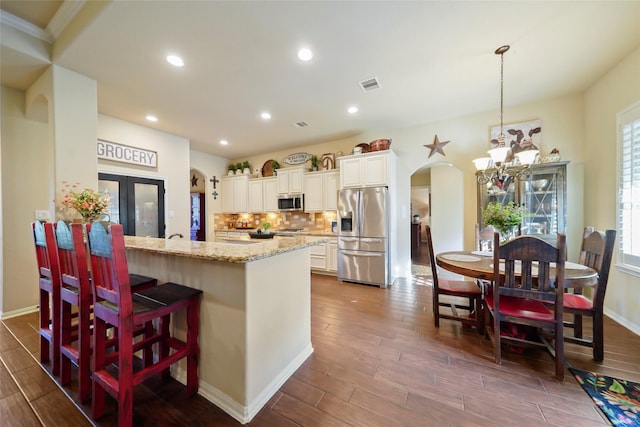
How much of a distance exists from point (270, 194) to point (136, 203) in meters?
2.61

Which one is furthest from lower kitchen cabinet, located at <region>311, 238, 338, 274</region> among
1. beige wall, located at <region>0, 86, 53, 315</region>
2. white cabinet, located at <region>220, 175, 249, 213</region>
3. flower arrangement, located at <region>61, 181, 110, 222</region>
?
beige wall, located at <region>0, 86, 53, 315</region>

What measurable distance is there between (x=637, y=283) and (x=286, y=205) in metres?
5.16

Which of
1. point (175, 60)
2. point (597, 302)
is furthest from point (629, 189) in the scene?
point (175, 60)

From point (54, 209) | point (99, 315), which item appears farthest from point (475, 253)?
point (54, 209)

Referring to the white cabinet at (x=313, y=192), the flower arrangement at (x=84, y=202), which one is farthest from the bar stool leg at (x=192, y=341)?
the white cabinet at (x=313, y=192)

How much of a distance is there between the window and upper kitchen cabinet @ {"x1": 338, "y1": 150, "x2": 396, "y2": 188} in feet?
8.55

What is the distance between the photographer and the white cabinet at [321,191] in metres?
4.81

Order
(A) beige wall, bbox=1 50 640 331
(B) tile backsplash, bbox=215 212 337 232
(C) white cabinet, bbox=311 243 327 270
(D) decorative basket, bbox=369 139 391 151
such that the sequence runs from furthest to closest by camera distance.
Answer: (B) tile backsplash, bbox=215 212 337 232
(C) white cabinet, bbox=311 243 327 270
(D) decorative basket, bbox=369 139 391 151
(A) beige wall, bbox=1 50 640 331

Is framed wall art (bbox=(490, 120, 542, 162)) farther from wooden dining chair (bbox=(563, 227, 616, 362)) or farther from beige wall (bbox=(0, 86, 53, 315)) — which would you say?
beige wall (bbox=(0, 86, 53, 315))

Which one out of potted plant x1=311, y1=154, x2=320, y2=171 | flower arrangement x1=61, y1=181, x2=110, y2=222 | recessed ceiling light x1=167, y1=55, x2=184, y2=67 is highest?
recessed ceiling light x1=167, y1=55, x2=184, y2=67

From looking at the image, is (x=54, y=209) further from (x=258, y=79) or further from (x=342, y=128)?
(x=342, y=128)

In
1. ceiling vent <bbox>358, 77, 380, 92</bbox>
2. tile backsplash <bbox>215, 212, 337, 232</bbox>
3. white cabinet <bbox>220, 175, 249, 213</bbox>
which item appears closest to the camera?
ceiling vent <bbox>358, 77, 380, 92</bbox>

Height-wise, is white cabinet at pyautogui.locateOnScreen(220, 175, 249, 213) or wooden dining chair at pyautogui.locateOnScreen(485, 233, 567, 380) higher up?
white cabinet at pyautogui.locateOnScreen(220, 175, 249, 213)

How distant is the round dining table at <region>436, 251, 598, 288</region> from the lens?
1714mm
